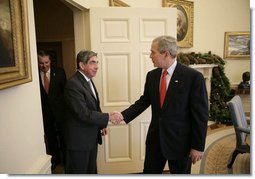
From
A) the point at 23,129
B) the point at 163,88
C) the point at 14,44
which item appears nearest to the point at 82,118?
the point at 23,129

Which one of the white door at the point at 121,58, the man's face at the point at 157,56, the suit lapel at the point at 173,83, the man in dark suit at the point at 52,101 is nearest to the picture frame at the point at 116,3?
the white door at the point at 121,58

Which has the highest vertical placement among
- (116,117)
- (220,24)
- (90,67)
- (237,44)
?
(220,24)

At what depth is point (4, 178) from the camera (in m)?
1.00

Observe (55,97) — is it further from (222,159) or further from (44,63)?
(222,159)

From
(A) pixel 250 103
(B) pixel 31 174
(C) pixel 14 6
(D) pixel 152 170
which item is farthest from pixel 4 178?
(A) pixel 250 103

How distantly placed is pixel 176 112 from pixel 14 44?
0.95 meters

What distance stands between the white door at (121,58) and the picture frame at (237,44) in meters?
0.61

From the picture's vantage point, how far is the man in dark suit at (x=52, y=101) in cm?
200

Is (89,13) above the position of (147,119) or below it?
above

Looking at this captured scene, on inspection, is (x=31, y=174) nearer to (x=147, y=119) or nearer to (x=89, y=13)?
(x=147, y=119)

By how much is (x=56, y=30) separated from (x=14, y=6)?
83.1 inches

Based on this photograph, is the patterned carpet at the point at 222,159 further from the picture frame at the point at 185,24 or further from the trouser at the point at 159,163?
the picture frame at the point at 185,24

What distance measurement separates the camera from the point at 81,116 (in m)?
1.39

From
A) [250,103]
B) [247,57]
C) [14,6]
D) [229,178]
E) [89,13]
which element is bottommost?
[229,178]
